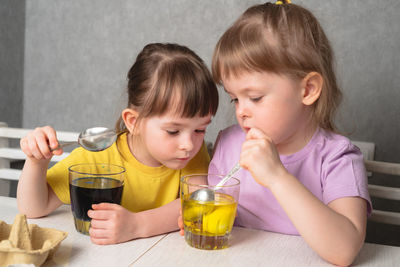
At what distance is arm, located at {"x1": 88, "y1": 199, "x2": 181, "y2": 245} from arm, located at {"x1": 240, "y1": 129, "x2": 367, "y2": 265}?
0.19m

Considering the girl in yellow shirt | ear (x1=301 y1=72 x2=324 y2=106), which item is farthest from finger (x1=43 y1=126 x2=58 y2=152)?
ear (x1=301 y1=72 x2=324 y2=106)

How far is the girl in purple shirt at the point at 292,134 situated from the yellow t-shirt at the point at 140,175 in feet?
0.51

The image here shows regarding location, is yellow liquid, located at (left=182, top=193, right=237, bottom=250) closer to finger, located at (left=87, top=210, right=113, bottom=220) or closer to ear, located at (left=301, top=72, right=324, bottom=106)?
finger, located at (left=87, top=210, right=113, bottom=220)

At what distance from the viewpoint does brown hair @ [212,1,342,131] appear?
83 cm

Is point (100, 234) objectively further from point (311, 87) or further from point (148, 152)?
point (311, 87)

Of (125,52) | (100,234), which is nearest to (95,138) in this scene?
(100,234)

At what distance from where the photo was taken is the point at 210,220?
2.34 ft

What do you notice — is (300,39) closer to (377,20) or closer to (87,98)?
(377,20)

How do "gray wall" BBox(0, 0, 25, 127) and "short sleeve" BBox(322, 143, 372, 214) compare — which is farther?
"gray wall" BBox(0, 0, 25, 127)

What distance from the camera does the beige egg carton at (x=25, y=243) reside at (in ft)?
1.86

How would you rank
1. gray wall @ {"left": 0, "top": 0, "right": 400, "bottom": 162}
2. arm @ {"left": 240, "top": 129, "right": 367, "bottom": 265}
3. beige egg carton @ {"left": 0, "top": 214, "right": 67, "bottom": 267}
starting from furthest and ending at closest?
gray wall @ {"left": 0, "top": 0, "right": 400, "bottom": 162} → arm @ {"left": 240, "top": 129, "right": 367, "bottom": 265} → beige egg carton @ {"left": 0, "top": 214, "right": 67, "bottom": 267}

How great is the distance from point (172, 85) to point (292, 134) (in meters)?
0.27

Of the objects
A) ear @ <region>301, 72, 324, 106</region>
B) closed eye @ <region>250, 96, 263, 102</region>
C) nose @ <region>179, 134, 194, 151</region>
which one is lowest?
nose @ <region>179, 134, 194, 151</region>

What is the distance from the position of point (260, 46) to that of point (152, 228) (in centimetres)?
40
